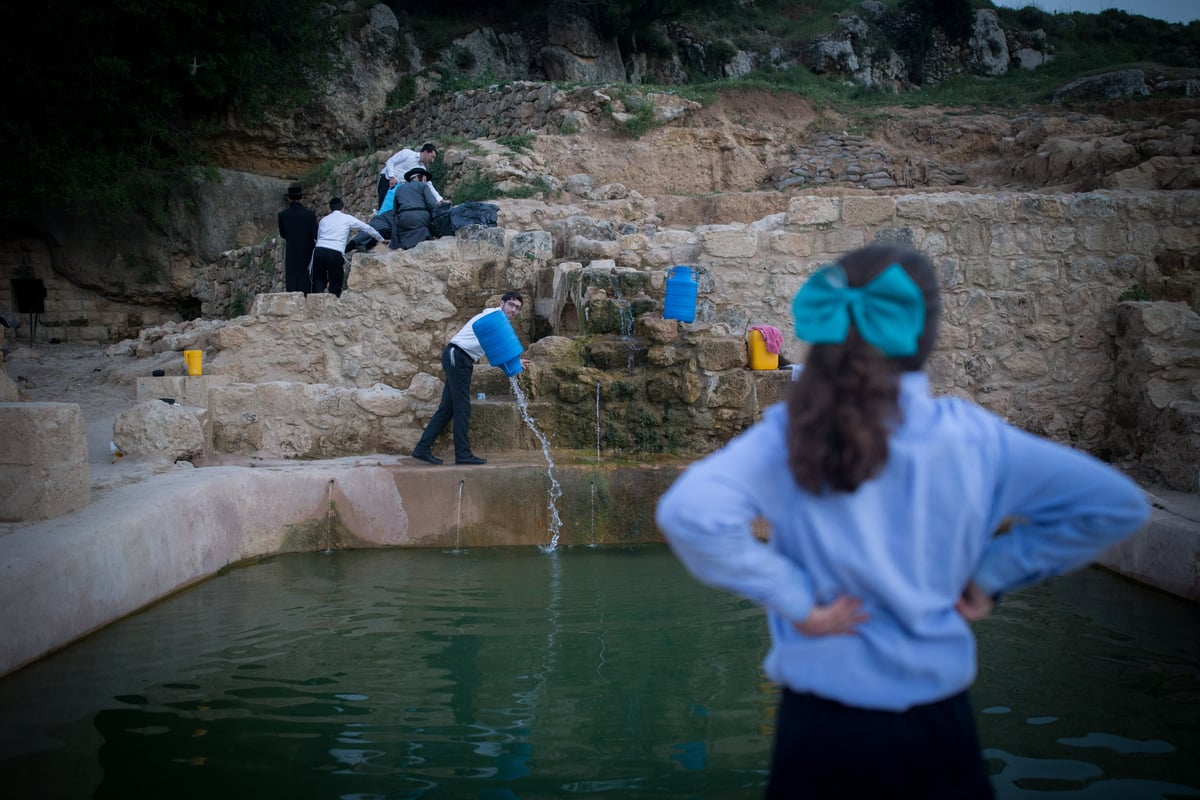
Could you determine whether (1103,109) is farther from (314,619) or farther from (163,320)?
(163,320)

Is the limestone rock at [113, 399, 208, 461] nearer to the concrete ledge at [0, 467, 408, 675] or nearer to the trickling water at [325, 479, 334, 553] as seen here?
the concrete ledge at [0, 467, 408, 675]

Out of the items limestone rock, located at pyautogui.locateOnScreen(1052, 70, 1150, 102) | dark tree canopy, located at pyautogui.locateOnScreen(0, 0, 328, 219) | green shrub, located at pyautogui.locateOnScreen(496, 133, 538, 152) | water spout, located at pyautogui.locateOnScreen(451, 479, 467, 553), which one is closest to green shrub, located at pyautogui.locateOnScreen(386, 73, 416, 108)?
dark tree canopy, located at pyautogui.locateOnScreen(0, 0, 328, 219)

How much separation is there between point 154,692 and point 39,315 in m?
15.4

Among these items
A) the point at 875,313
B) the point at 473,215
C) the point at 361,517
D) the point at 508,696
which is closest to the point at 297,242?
the point at 473,215

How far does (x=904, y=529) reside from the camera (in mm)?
1566

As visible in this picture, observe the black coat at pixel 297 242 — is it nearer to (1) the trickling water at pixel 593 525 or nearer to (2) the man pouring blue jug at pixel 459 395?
(2) the man pouring blue jug at pixel 459 395

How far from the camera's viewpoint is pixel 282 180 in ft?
60.7

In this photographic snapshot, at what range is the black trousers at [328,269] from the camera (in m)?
9.08

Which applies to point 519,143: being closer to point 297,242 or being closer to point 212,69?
point 297,242

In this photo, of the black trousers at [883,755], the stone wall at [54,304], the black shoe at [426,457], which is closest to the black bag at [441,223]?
the black shoe at [426,457]

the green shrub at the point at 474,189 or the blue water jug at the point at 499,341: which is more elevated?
the green shrub at the point at 474,189

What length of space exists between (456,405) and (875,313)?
5.31m

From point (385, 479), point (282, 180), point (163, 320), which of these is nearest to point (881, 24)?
point (282, 180)

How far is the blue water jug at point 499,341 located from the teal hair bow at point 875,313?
16.5 feet
